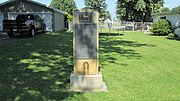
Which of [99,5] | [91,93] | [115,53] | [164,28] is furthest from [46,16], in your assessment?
[99,5]

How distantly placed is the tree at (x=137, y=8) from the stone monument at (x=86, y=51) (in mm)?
40347

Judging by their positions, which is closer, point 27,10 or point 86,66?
point 86,66

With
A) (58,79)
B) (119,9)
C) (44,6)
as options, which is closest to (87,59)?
(58,79)

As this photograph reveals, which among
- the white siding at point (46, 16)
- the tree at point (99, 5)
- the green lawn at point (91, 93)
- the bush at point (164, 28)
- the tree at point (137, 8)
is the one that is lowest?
the green lawn at point (91, 93)

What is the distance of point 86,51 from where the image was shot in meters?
6.15

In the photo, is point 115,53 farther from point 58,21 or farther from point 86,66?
point 58,21

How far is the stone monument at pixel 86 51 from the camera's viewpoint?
19.8 ft

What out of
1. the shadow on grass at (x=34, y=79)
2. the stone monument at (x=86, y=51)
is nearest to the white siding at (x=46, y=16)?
the shadow on grass at (x=34, y=79)

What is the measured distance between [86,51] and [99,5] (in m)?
71.0

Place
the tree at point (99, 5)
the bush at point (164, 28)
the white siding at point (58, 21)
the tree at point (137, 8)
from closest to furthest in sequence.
Answer: the bush at point (164, 28) < the white siding at point (58, 21) < the tree at point (137, 8) < the tree at point (99, 5)

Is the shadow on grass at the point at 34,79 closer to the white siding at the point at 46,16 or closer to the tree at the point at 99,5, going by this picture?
the white siding at the point at 46,16

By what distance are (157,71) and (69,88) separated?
3.39 m

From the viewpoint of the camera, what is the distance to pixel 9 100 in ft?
17.3

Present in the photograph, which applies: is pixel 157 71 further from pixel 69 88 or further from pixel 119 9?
pixel 119 9
